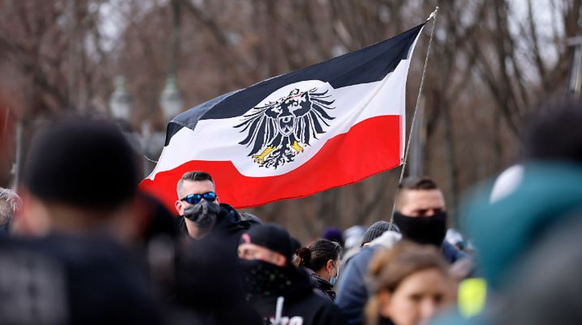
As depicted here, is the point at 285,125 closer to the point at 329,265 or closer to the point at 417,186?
the point at 329,265

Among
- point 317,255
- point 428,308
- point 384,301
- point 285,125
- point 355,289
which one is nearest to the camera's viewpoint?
point 428,308

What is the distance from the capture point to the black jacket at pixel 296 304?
19.2ft

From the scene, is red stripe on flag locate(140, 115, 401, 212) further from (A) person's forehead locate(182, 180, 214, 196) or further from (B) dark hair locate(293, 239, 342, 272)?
(A) person's forehead locate(182, 180, 214, 196)

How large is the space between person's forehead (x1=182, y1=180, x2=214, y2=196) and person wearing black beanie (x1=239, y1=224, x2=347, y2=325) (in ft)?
6.31

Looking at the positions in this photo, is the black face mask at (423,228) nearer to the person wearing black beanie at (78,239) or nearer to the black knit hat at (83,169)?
the person wearing black beanie at (78,239)

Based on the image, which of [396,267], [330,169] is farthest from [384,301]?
[330,169]

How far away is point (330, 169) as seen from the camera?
9664 mm

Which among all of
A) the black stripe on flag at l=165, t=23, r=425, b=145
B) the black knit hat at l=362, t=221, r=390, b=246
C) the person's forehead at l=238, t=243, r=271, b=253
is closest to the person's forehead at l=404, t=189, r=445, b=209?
the person's forehead at l=238, t=243, r=271, b=253

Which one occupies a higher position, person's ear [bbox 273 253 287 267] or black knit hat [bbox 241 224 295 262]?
black knit hat [bbox 241 224 295 262]

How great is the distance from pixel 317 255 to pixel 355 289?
325 centimetres

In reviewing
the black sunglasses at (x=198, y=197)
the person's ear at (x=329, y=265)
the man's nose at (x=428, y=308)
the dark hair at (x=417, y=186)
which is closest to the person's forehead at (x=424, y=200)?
the dark hair at (x=417, y=186)

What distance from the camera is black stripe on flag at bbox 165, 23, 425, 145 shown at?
32.4ft

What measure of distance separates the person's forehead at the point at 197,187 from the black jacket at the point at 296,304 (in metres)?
1.98

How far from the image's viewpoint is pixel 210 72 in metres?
42.3
